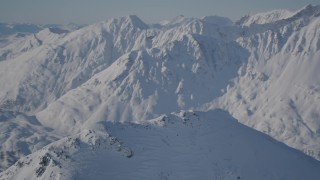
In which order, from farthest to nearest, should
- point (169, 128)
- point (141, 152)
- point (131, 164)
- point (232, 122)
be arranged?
point (232, 122)
point (169, 128)
point (141, 152)
point (131, 164)

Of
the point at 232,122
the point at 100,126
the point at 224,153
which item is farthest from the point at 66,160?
the point at 232,122

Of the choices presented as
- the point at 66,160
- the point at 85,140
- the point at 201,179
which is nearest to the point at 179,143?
the point at 201,179

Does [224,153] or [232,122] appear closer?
[224,153]

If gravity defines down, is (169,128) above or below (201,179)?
above

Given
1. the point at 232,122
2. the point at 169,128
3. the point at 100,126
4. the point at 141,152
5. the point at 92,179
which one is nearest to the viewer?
the point at 92,179

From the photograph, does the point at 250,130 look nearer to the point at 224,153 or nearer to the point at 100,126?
the point at 224,153

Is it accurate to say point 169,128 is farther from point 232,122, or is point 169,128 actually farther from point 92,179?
point 92,179
